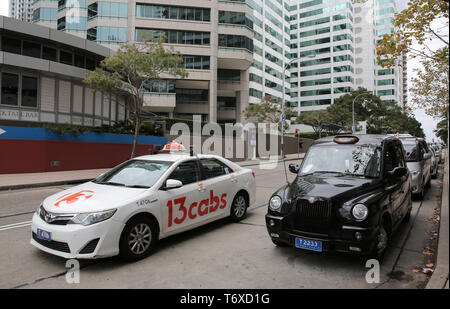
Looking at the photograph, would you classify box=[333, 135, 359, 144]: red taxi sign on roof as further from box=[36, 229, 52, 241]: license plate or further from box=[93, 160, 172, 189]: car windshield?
box=[36, 229, 52, 241]: license plate

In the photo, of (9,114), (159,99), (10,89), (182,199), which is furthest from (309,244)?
(159,99)

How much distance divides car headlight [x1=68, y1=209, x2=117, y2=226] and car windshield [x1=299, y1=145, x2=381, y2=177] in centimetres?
320

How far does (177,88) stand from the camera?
46062 millimetres

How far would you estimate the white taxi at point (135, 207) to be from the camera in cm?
409

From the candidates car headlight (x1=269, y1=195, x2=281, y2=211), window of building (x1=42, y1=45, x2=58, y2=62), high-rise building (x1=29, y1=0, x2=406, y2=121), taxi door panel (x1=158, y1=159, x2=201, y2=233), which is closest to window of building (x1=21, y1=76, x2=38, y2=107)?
window of building (x1=42, y1=45, x2=58, y2=62)

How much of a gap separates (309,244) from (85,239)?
2.93m

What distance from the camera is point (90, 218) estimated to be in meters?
4.09

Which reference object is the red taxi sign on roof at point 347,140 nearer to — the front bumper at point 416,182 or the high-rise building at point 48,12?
the front bumper at point 416,182

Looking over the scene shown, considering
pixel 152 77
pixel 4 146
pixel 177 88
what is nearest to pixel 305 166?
pixel 152 77

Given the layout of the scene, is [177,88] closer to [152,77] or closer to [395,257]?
[152,77]

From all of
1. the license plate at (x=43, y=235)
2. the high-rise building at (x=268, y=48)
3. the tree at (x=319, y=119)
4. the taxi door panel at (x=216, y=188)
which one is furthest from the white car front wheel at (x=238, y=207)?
the high-rise building at (x=268, y=48)

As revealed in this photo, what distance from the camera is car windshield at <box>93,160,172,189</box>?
509 centimetres

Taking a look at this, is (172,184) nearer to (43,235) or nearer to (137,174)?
(137,174)

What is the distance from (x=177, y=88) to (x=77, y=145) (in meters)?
29.6
